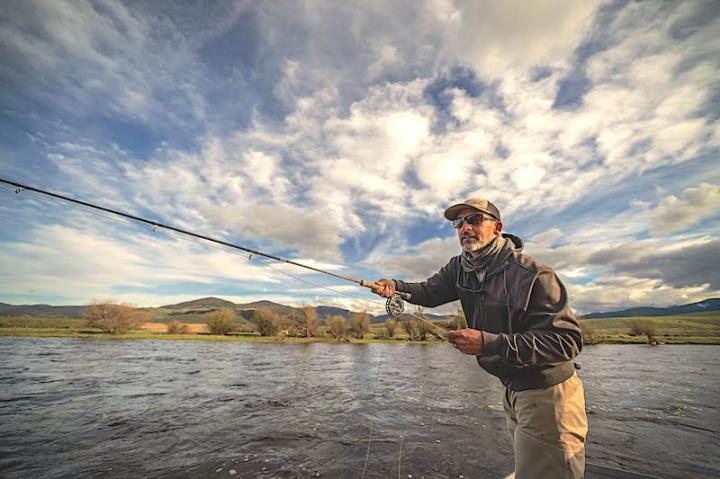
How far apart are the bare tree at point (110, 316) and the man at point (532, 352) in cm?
9837

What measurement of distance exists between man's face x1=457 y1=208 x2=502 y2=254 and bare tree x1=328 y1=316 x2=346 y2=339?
86503mm

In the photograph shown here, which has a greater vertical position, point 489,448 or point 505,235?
point 505,235

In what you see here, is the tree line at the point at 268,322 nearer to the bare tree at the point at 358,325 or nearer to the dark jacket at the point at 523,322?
the bare tree at the point at 358,325

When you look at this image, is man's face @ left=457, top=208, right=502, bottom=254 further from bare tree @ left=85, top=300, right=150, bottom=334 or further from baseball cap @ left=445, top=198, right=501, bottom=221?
bare tree @ left=85, top=300, right=150, bottom=334

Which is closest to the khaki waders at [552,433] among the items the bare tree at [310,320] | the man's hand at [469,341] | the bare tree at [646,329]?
the man's hand at [469,341]

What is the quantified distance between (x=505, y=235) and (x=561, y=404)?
5.71 feet

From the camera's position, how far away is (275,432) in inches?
423

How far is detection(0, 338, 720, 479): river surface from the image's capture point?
26.7 feet

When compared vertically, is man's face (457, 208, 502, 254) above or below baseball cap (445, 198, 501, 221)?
below

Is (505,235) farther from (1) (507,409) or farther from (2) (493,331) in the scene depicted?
(1) (507,409)

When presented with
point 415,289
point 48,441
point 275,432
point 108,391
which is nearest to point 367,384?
point 275,432

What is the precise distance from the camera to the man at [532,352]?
115 inches

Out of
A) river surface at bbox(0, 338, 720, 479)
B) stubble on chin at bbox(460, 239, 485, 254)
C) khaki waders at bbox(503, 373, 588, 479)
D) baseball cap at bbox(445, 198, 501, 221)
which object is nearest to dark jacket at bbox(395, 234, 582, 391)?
khaki waders at bbox(503, 373, 588, 479)

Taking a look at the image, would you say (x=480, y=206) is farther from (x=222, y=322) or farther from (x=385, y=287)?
(x=222, y=322)
